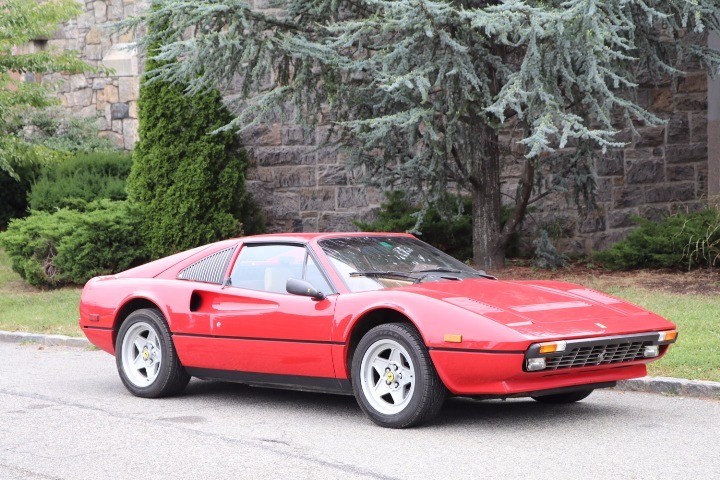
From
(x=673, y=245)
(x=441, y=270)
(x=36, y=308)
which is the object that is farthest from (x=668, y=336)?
(x=36, y=308)

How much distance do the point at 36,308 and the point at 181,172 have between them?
3.83 metres

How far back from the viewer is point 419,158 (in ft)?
46.4

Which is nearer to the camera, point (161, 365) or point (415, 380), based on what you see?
point (415, 380)

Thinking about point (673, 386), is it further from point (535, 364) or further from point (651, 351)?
point (535, 364)

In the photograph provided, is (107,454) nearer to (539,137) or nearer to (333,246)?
(333,246)

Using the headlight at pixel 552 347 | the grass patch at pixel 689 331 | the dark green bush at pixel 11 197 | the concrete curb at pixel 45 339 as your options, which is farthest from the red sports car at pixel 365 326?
the dark green bush at pixel 11 197

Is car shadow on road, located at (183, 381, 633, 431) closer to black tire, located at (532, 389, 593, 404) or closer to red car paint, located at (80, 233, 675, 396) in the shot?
black tire, located at (532, 389, 593, 404)

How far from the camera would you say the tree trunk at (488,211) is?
1491 centimetres

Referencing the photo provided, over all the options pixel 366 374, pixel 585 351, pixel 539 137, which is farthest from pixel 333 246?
pixel 539 137

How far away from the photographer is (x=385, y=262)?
7.89 metres

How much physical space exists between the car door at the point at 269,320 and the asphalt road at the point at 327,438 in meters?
0.37

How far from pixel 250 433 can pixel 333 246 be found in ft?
5.34

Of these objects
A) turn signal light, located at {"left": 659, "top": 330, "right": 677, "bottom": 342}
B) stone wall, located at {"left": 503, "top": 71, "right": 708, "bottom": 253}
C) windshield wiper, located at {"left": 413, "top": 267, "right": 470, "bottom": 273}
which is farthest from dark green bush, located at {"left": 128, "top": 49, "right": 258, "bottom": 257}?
turn signal light, located at {"left": 659, "top": 330, "right": 677, "bottom": 342}

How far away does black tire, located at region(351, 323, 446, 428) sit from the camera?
22.0 ft
